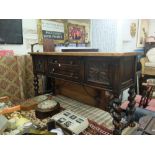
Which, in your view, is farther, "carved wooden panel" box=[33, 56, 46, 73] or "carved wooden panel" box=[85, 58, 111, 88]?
"carved wooden panel" box=[33, 56, 46, 73]

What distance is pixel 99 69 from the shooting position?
4.17 feet

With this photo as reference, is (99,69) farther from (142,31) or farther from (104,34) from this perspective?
(142,31)

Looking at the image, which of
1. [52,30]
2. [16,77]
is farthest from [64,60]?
[52,30]

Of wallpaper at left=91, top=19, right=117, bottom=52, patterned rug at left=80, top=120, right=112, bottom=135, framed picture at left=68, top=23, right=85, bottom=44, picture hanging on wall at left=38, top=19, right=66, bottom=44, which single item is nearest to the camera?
patterned rug at left=80, top=120, right=112, bottom=135

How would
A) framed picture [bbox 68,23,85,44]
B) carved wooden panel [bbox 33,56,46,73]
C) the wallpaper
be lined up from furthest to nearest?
framed picture [bbox 68,23,85,44] < the wallpaper < carved wooden panel [bbox 33,56,46,73]

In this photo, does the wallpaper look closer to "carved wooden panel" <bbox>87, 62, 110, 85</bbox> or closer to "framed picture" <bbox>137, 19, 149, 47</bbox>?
"framed picture" <bbox>137, 19, 149, 47</bbox>

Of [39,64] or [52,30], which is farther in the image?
[52,30]

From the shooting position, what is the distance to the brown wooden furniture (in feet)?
3.80

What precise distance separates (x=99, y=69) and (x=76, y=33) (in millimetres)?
2010

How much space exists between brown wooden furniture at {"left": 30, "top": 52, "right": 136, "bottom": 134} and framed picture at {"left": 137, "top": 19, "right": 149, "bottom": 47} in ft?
7.99

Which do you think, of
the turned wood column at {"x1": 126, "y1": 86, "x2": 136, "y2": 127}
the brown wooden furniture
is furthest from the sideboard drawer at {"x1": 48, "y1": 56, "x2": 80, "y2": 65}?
the turned wood column at {"x1": 126, "y1": 86, "x2": 136, "y2": 127}

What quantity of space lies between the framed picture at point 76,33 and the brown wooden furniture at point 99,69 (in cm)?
138
